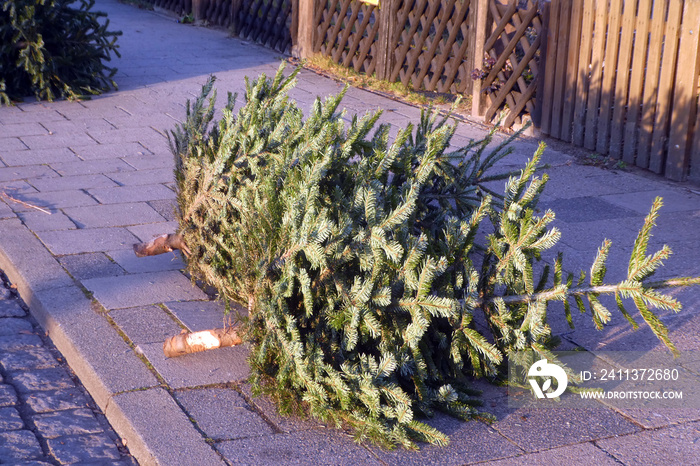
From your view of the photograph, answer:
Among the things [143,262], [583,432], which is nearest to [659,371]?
[583,432]

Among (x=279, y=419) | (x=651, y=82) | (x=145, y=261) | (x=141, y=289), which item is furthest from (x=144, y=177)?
(x=651, y=82)

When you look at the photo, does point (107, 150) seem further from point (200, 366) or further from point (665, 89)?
point (665, 89)

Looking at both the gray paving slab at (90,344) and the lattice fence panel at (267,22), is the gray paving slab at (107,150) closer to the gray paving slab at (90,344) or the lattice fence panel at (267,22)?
the gray paving slab at (90,344)

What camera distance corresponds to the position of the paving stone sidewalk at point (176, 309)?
2905 mm

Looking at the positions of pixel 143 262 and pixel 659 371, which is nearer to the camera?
pixel 659 371

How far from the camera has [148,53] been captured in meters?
11.7

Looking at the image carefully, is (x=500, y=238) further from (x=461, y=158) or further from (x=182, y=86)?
(x=182, y=86)

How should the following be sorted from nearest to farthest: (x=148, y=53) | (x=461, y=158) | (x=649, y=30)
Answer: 1. (x=461, y=158)
2. (x=649, y=30)
3. (x=148, y=53)

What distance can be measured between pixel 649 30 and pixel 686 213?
165 cm

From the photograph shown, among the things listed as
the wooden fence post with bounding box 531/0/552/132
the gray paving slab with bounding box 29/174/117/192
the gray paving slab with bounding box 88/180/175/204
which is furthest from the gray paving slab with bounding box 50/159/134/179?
the wooden fence post with bounding box 531/0/552/132

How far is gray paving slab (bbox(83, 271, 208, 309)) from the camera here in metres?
4.04

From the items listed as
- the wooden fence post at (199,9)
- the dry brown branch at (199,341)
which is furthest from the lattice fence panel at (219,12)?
the dry brown branch at (199,341)

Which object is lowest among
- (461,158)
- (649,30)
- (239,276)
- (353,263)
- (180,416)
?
(180,416)

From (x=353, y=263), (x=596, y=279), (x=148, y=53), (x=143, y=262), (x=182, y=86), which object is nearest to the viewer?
(x=596, y=279)
